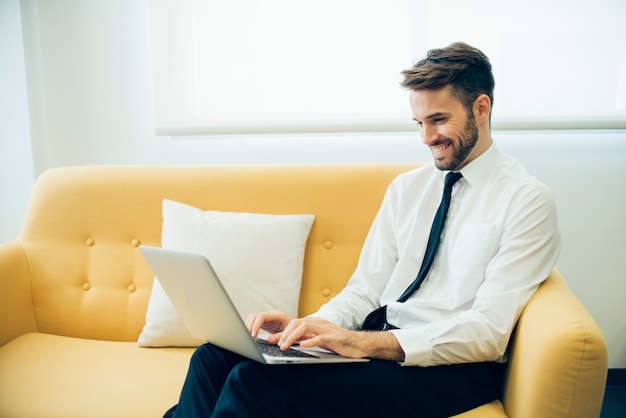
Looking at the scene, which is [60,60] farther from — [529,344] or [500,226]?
[529,344]

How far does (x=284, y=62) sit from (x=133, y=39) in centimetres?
61

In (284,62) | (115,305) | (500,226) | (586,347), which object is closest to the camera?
(586,347)

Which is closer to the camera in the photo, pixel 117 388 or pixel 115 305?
pixel 117 388

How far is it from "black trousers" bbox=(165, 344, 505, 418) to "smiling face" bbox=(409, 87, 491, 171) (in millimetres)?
515

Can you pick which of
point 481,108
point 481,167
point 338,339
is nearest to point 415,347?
point 338,339

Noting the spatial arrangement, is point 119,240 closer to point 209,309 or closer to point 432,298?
point 209,309

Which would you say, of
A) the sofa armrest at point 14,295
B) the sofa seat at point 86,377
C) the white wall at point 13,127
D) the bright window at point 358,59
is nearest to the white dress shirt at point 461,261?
the sofa seat at point 86,377

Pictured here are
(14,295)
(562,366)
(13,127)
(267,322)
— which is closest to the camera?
(562,366)

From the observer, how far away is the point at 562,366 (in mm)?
1038

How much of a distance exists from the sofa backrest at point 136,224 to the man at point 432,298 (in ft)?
0.54

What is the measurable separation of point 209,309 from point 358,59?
1278 mm

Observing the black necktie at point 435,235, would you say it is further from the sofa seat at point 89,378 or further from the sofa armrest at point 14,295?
the sofa armrest at point 14,295

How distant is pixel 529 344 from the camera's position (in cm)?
112

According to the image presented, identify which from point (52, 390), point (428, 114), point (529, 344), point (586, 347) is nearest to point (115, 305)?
point (52, 390)
